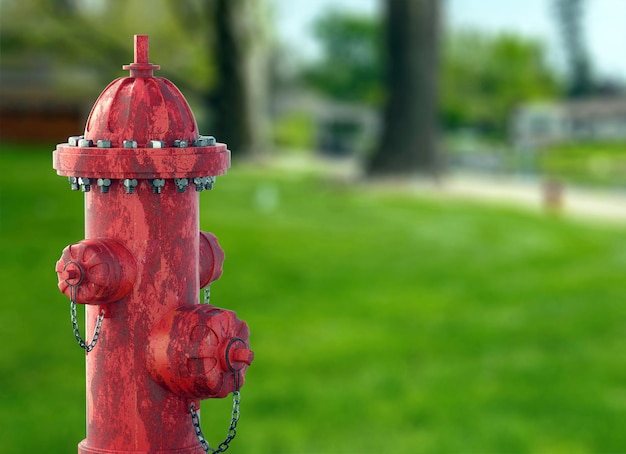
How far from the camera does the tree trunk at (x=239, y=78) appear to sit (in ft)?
88.2

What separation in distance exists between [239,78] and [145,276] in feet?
83.4

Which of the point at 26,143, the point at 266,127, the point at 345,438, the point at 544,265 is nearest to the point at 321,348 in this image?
the point at 345,438

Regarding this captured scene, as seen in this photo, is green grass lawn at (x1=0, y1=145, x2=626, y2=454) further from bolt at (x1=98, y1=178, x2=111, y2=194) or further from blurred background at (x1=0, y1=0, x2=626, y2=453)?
bolt at (x1=98, y1=178, x2=111, y2=194)

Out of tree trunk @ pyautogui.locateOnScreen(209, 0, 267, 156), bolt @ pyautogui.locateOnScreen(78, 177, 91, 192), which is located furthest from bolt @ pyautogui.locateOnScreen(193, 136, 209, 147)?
tree trunk @ pyautogui.locateOnScreen(209, 0, 267, 156)

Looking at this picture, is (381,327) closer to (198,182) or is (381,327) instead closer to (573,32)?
(198,182)

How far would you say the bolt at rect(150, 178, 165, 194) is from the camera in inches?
98.7

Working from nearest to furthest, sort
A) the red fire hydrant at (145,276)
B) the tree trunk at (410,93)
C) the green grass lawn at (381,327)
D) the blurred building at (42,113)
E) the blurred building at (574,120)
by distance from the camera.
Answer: the red fire hydrant at (145,276)
the green grass lawn at (381,327)
the tree trunk at (410,93)
the blurred building at (42,113)
the blurred building at (574,120)

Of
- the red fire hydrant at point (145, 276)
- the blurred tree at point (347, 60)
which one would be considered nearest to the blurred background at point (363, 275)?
the red fire hydrant at point (145, 276)

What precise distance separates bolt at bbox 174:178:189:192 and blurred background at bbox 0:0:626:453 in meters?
5.65

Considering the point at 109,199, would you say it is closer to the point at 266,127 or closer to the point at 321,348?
the point at 321,348

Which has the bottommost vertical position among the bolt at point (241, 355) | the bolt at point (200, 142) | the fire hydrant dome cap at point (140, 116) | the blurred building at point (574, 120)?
the blurred building at point (574, 120)

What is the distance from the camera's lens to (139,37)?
2.55m

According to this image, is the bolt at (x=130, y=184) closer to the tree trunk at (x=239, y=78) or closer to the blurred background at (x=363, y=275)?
the blurred background at (x=363, y=275)

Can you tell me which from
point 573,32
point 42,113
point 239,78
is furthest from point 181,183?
point 573,32
